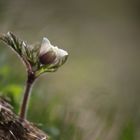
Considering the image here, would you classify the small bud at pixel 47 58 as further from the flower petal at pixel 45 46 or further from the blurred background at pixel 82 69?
the blurred background at pixel 82 69

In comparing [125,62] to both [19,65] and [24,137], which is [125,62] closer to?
[19,65]

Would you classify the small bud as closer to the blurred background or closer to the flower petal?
the flower petal

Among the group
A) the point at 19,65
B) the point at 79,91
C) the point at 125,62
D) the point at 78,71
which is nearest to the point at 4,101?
the point at 19,65

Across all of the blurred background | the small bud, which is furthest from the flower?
the blurred background

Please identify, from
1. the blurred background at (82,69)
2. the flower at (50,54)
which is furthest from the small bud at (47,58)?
the blurred background at (82,69)

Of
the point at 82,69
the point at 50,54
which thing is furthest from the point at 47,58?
the point at 82,69

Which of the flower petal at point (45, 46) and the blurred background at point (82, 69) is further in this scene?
the blurred background at point (82, 69)
